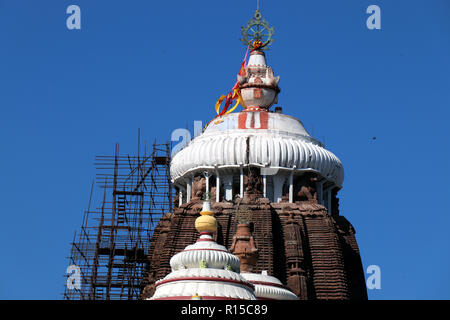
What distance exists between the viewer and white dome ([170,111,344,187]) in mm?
62594

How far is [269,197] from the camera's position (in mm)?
63281

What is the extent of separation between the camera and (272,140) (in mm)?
63156

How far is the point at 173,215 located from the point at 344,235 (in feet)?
32.5

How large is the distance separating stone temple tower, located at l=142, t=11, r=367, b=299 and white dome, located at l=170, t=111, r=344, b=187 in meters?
0.06

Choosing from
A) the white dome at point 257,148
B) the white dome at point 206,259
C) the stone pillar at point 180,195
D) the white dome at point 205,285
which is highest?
the white dome at point 257,148

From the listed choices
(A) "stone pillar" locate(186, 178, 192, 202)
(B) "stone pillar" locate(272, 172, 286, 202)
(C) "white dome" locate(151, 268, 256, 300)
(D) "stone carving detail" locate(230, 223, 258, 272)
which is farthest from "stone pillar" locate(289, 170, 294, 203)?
(C) "white dome" locate(151, 268, 256, 300)

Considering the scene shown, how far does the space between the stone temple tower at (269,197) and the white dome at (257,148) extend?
0.19 feet

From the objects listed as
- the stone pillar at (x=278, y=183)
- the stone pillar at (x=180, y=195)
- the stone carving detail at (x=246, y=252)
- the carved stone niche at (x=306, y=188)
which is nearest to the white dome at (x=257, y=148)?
the carved stone niche at (x=306, y=188)

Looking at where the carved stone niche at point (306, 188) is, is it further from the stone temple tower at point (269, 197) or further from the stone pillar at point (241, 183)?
the stone pillar at point (241, 183)

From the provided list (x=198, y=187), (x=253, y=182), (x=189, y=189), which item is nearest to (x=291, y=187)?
(x=253, y=182)

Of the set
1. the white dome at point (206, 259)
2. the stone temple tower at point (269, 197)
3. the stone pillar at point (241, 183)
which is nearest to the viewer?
the white dome at point (206, 259)

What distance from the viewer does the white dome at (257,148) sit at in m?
62.6

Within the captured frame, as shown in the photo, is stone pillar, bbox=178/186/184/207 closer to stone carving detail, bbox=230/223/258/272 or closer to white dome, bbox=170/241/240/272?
stone carving detail, bbox=230/223/258/272
